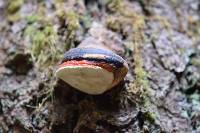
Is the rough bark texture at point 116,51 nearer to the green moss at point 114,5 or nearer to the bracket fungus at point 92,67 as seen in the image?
the green moss at point 114,5

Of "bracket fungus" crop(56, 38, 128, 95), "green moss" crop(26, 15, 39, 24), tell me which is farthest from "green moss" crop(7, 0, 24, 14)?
"bracket fungus" crop(56, 38, 128, 95)

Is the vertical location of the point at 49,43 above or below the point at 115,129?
above

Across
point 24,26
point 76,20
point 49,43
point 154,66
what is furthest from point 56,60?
point 154,66

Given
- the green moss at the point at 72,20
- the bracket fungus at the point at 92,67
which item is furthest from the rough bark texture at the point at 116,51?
the bracket fungus at the point at 92,67

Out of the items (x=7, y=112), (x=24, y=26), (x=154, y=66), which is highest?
(x=24, y=26)

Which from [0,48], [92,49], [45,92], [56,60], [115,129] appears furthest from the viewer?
[0,48]

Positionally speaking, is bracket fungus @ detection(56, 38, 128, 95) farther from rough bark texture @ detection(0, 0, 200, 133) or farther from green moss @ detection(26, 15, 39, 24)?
green moss @ detection(26, 15, 39, 24)

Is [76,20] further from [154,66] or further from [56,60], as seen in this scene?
[154,66]
